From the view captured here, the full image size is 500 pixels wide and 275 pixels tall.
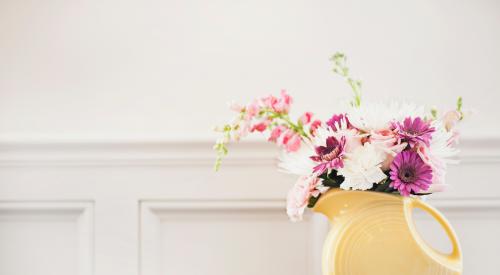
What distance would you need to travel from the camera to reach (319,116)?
3.95ft

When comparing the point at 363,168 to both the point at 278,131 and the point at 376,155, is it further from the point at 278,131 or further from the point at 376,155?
the point at 278,131

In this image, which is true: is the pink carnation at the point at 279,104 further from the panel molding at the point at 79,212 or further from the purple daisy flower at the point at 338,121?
the panel molding at the point at 79,212

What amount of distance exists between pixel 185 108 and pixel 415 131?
60 centimetres

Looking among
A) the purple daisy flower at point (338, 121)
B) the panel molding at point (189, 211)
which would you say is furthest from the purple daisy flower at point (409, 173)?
the panel molding at point (189, 211)

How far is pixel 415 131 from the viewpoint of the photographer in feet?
2.69

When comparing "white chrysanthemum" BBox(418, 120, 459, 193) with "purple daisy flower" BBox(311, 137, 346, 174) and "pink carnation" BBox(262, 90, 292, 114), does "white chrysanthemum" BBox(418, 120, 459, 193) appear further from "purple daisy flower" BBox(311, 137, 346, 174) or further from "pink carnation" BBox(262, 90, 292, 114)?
"pink carnation" BBox(262, 90, 292, 114)

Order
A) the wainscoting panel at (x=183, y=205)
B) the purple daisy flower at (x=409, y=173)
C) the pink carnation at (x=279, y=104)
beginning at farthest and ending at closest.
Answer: the wainscoting panel at (x=183, y=205) < the pink carnation at (x=279, y=104) < the purple daisy flower at (x=409, y=173)

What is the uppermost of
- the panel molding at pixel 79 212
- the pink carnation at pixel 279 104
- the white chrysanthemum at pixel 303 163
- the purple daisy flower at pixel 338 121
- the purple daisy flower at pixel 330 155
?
the pink carnation at pixel 279 104

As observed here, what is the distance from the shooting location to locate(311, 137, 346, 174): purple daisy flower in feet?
2.69

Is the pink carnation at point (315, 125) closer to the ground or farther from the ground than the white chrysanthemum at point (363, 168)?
farther from the ground

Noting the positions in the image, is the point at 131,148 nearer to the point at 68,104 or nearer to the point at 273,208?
the point at 68,104

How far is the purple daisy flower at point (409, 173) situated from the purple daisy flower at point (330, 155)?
0.29 feet

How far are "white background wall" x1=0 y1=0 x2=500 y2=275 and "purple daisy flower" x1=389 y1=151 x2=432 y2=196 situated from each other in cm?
41

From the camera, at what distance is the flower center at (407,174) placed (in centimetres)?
81
